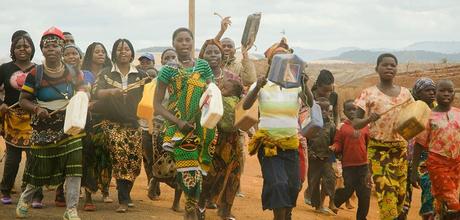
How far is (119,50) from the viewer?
868 cm

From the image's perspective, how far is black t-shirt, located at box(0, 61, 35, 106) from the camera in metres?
8.85

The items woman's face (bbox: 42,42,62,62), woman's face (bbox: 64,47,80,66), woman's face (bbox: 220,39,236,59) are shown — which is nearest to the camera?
woman's face (bbox: 42,42,62,62)

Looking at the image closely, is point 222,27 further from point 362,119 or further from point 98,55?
point 362,119

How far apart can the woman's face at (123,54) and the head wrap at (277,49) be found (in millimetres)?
1840

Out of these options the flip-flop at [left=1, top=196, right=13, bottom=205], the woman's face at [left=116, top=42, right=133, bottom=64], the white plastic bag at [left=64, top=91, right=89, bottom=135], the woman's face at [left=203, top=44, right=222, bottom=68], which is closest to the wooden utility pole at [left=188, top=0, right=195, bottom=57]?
the woman's face at [left=116, top=42, right=133, bottom=64]

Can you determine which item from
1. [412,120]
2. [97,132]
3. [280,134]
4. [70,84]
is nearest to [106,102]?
[97,132]

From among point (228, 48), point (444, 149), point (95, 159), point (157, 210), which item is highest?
point (228, 48)

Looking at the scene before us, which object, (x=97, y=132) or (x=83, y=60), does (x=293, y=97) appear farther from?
(x=83, y=60)

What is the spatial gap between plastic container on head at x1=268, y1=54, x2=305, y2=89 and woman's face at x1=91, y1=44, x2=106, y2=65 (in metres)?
3.31

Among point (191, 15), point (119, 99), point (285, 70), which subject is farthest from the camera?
point (191, 15)

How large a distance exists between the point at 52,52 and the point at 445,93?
4218 millimetres

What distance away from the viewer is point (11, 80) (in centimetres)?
887

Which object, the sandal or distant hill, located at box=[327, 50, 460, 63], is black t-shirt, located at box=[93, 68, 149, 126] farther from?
distant hill, located at box=[327, 50, 460, 63]

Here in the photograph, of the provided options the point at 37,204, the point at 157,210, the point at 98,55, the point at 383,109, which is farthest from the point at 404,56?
the point at 37,204
